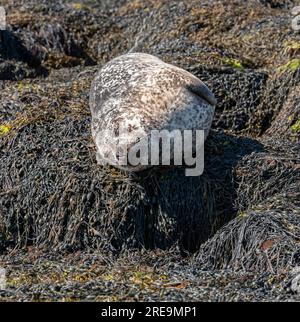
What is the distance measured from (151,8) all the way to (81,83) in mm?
1910

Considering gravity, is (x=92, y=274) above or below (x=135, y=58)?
below

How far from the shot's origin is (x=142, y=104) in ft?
22.0

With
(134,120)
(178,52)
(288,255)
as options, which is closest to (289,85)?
(178,52)

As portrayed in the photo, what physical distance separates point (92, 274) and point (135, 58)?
6.95 feet

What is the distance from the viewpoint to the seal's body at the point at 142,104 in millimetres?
6512

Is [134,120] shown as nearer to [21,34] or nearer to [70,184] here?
[70,184]

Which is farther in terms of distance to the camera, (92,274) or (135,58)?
(135,58)

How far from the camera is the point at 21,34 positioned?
29.7 ft

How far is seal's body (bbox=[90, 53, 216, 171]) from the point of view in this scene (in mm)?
6512

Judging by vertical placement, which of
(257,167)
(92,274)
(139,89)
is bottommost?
(92,274)
